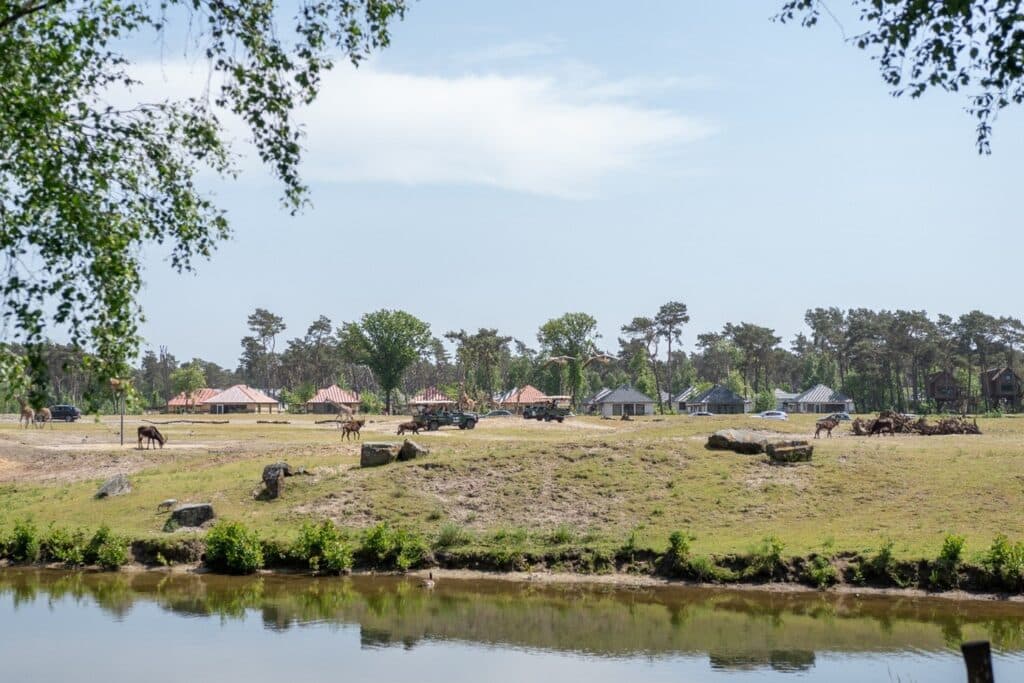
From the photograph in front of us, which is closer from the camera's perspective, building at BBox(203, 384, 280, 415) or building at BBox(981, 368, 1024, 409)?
building at BBox(981, 368, 1024, 409)

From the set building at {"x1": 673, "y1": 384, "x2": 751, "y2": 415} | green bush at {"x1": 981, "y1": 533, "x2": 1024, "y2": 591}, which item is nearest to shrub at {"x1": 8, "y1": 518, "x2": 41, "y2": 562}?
green bush at {"x1": 981, "y1": 533, "x2": 1024, "y2": 591}

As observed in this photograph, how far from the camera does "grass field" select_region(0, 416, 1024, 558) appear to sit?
30984 millimetres

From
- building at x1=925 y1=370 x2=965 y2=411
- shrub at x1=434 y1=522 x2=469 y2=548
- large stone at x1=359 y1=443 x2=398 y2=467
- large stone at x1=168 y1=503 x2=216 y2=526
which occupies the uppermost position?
building at x1=925 y1=370 x2=965 y2=411

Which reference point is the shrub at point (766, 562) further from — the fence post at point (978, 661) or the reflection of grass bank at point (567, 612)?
the fence post at point (978, 661)

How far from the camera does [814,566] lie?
27641 mm

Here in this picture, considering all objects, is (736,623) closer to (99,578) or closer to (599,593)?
(599,593)

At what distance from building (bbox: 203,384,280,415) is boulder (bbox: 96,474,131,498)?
105m

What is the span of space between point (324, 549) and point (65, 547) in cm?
845

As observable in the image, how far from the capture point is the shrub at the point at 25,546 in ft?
106

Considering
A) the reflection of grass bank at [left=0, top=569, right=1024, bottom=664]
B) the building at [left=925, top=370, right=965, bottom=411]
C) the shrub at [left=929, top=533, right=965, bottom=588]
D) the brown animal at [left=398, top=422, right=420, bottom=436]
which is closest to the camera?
the reflection of grass bank at [left=0, top=569, right=1024, bottom=664]

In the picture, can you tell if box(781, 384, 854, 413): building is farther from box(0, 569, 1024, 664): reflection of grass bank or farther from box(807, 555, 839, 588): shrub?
box(0, 569, 1024, 664): reflection of grass bank

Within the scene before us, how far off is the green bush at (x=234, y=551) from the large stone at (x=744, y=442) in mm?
16797

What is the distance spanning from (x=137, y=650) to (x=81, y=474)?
81.0 ft

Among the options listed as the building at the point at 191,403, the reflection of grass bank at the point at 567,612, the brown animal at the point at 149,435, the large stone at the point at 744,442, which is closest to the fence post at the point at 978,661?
the reflection of grass bank at the point at 567,612
